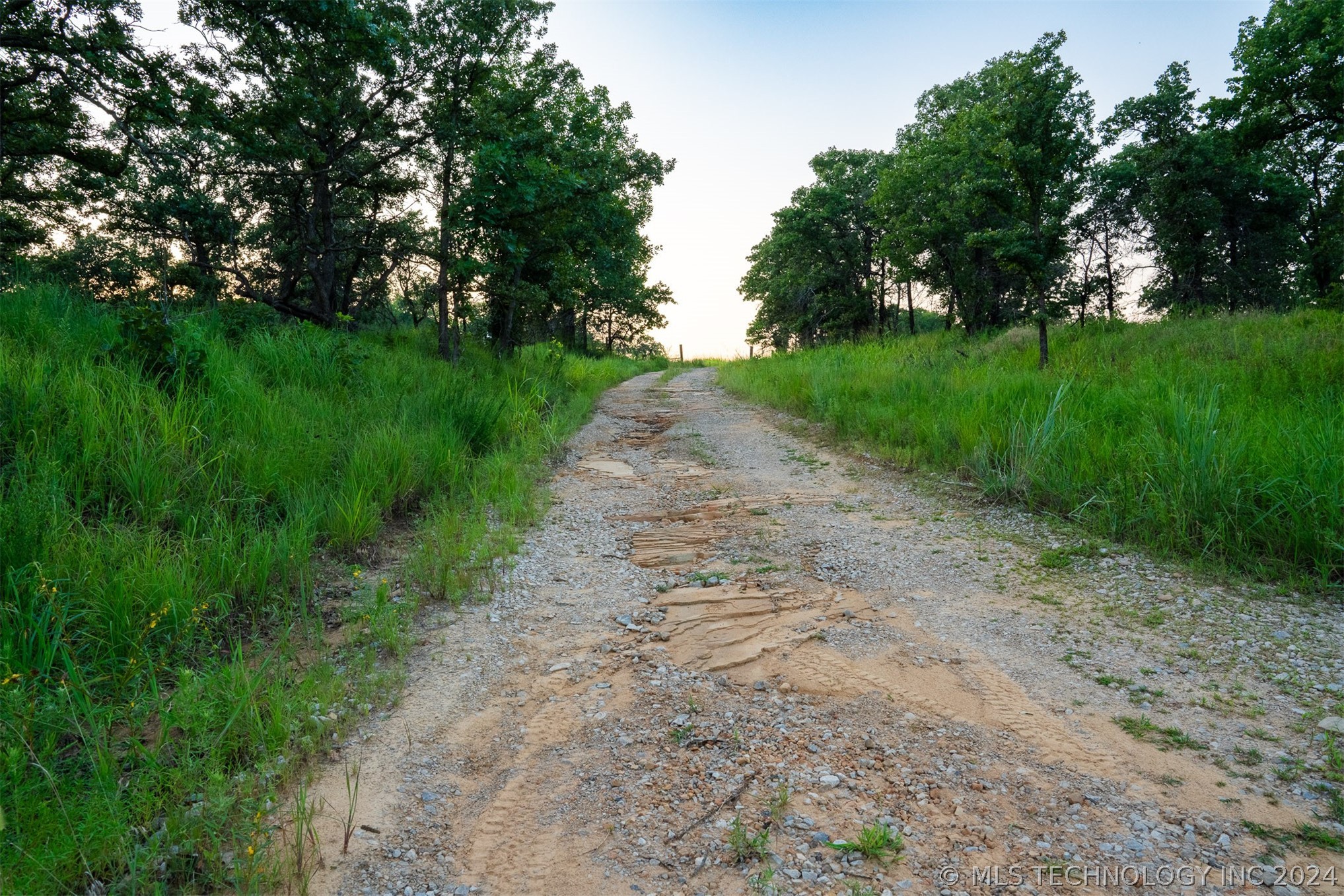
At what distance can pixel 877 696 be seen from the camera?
2.70 metres

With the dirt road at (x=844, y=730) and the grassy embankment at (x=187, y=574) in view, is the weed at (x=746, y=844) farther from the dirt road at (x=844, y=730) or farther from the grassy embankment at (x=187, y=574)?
the grassy embankment at (x=187, y=574)

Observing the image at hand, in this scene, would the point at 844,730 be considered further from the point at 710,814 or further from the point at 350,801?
the point at 350,801

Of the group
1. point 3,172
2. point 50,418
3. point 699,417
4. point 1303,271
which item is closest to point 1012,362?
point 699,417

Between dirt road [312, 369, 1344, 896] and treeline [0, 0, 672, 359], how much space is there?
4891 millimetres

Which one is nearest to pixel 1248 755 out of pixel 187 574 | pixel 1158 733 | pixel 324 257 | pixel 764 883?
pixel 1158 733

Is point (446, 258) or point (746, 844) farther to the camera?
point (446, 258)

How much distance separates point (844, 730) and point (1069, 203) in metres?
11.4

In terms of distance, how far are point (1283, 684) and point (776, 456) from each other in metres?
5.40

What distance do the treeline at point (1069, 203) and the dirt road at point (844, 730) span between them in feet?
28.7

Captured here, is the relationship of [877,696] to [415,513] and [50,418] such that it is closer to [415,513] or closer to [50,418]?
[415,513]

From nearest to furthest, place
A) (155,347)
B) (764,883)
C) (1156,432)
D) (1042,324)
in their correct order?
(764,883) < (1156,432) < (155,347) < (1042,324)

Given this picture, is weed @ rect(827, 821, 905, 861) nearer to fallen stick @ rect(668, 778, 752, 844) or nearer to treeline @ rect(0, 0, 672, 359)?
fallen stick @ rect(668, 778, 752, 844)

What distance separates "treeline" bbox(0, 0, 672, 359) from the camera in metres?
7.44

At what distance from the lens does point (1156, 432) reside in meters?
4.75
